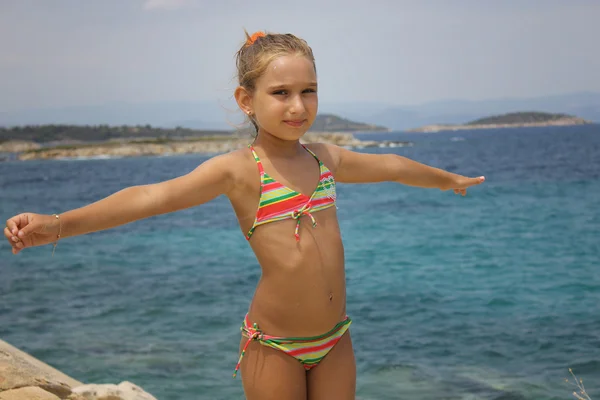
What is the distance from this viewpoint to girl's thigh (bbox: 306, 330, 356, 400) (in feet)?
8.16

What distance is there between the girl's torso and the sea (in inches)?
170

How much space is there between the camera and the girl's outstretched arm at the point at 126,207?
6.89ft

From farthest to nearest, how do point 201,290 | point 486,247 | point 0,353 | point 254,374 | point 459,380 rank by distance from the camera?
point 486,247 → point 201,290 → point 459,380 → point 0,353 → point 254,374

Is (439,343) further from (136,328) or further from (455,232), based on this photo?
(455,232)

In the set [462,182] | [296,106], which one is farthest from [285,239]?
→ [462,182]

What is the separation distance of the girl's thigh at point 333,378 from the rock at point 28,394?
1.53 metres

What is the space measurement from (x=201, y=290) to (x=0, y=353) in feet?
23.5

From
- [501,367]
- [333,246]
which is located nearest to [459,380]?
[501,367]

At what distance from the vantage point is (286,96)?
2.48 meters

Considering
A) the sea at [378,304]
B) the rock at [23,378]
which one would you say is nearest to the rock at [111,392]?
the rock at [23,378]

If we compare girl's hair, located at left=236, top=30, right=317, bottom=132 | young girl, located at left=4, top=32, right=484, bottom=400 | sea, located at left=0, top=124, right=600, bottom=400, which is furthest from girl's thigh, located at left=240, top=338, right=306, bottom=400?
sea, located at left=0, top=124, right=600, bottom=400

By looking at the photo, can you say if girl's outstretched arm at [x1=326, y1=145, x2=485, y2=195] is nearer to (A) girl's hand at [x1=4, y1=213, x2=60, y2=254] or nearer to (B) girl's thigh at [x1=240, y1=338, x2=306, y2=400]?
(B) girl's thigh at [x1=240, y1=338, x2=306, y2=400]

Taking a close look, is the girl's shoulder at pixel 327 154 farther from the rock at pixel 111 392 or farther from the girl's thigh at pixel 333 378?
the rock at pixel 111 392

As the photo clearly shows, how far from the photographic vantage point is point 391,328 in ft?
28.1
